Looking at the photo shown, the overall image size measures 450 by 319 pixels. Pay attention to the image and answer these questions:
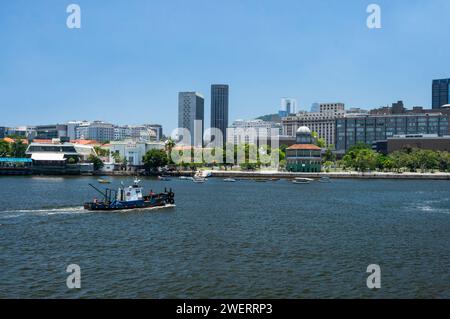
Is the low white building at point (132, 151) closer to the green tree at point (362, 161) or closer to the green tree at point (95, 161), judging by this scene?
the green tree at point (95, 161)

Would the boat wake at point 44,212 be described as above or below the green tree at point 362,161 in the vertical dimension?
below

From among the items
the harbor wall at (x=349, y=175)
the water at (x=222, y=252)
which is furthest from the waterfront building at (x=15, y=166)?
the water at (x=222, y=252)

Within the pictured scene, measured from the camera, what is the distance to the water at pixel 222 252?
29.9m

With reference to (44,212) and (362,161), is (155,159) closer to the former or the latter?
(362,161)

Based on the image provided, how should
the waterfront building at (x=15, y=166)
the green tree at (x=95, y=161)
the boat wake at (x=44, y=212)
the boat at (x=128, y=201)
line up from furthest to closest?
the green tree at (x=95, y=161) < the waterfront building at (x=15, y=166) < the boat at (x=128, y=201) < the boat wake at (x=44, y=212)

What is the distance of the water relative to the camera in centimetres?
2992

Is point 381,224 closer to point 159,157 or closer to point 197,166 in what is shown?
point 159,157

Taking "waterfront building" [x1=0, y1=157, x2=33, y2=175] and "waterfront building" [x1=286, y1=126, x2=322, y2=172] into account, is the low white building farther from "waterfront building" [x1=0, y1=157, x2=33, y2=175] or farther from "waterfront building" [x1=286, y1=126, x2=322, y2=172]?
"waterfront building" [x1=286, y1=126, x2=322, y2=172]

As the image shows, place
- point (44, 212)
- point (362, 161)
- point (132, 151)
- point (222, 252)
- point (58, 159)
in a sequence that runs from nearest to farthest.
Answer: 1. point (222, 252)
2. point (44, 212)
3. point (362, 161)
4. point (58, 159)
5. point (132, 151)

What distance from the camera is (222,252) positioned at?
131 ft

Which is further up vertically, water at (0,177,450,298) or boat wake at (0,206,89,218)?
boat wake at (0,206,89,218)

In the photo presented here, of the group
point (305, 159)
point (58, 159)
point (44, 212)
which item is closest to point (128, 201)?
point (44, 212)

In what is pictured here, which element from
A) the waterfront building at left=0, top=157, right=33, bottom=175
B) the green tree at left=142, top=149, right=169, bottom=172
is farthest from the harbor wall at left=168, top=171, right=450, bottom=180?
the waterfront building at left=0, top=157, right=33, bottom=175
